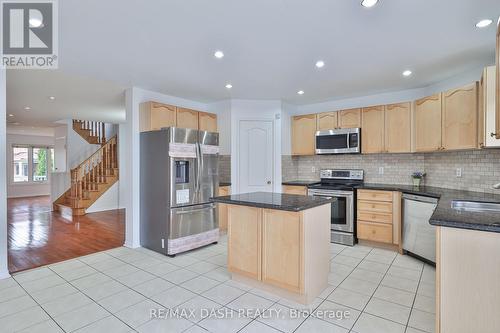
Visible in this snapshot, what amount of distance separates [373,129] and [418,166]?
915 mm

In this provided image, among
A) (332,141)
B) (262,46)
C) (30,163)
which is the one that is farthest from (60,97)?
(30,163)

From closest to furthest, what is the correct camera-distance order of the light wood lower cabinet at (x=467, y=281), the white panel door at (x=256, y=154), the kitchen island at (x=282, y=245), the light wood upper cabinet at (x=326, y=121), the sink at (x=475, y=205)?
the light wood lower cabinet at (x=467, y=281) → the kitchen island at (x=282, y=245) → the sink at (x=475, y=205) → the light wood upper cabinet at (x=326, y=121) → the white panel door at (x=256, y=154)

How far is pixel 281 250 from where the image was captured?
2527 mm

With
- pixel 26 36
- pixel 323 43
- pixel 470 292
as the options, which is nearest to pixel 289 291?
pixel 470 292

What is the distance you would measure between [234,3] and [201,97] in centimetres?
300

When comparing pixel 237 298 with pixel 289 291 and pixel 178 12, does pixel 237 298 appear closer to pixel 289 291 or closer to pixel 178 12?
pixel 289 291

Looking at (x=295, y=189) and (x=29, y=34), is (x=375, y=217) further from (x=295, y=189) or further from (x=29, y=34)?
(x=29, y=34)

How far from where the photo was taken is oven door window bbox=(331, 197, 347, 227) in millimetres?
4266

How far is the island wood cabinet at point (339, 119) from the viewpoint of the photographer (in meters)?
4.62

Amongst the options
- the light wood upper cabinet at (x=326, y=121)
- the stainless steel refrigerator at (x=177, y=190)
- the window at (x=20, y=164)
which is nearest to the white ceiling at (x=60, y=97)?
the stainless steel refrigerator at (x=177, y=190)

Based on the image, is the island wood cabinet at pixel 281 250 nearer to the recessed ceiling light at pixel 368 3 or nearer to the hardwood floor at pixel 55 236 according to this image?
the recessed ceiling light at pixel 368 3

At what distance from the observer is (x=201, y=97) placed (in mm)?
4895

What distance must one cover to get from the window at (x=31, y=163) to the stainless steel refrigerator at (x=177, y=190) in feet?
30.4

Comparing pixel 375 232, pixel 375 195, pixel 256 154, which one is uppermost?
pixel 256 154
